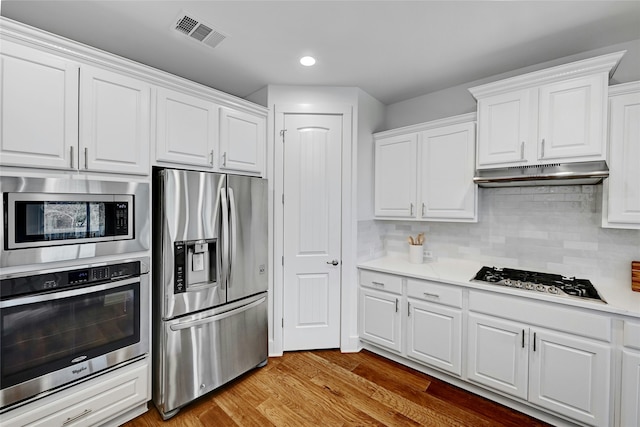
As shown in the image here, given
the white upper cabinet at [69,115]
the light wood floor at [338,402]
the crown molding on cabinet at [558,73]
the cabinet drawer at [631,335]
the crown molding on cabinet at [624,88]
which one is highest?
the crown molding on cabinet at [558,73]

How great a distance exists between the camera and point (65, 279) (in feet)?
5.14

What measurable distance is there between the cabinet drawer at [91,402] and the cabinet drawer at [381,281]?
6.31ft

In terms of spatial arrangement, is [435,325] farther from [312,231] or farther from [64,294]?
[64,294]

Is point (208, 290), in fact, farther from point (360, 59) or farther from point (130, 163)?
point (360, 59)

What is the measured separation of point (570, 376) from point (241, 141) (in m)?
2.93

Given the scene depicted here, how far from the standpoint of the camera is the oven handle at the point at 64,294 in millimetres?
1420

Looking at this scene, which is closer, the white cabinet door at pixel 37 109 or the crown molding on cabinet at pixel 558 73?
the white cabinet door at pixel 37 109

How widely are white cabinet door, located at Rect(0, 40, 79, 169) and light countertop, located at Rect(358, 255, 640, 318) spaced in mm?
2445

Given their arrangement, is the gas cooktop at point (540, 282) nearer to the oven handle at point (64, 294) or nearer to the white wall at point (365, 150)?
the white wall at point (365, 150)

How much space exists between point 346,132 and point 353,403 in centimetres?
237

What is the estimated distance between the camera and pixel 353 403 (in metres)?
2.11

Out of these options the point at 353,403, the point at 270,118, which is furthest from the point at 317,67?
the point at 353,403

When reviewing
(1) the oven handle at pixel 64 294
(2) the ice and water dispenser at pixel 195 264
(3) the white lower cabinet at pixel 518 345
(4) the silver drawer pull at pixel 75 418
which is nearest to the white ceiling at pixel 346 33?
(2) the ice and water dispenser at pixel 195 264

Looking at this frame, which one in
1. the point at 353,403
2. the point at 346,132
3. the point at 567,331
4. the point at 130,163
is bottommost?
the point at 353,403
